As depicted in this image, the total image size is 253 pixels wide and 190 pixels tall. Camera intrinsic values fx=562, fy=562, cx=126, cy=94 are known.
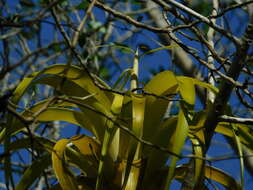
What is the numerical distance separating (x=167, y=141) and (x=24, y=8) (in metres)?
1.99

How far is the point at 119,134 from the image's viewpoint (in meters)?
1.33

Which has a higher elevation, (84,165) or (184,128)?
(184,128)

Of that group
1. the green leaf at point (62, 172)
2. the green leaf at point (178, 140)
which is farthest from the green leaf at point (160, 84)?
the green leaf at point (62, 172)

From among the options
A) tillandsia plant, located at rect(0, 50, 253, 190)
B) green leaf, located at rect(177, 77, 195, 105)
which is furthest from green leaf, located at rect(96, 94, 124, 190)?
green leaf, located at rect(177, 77, 195, 105)

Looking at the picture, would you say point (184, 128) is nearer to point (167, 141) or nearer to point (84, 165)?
point (167, 141)

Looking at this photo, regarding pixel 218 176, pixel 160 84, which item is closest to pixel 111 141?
pixel 160 84

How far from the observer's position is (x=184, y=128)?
1.17 metres

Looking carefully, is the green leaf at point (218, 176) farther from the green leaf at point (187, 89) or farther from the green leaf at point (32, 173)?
the green leaf at point (32, 173)

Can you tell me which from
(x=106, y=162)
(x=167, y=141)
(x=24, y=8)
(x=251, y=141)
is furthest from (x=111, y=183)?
(x=24, y=8)

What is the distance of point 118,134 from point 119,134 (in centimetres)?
3

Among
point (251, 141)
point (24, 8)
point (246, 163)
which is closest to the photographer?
point (251, 141)

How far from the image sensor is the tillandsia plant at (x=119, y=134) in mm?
1261

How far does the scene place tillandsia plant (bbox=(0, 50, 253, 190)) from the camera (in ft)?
4.14

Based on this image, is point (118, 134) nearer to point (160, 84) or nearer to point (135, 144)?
point (135, 144)
